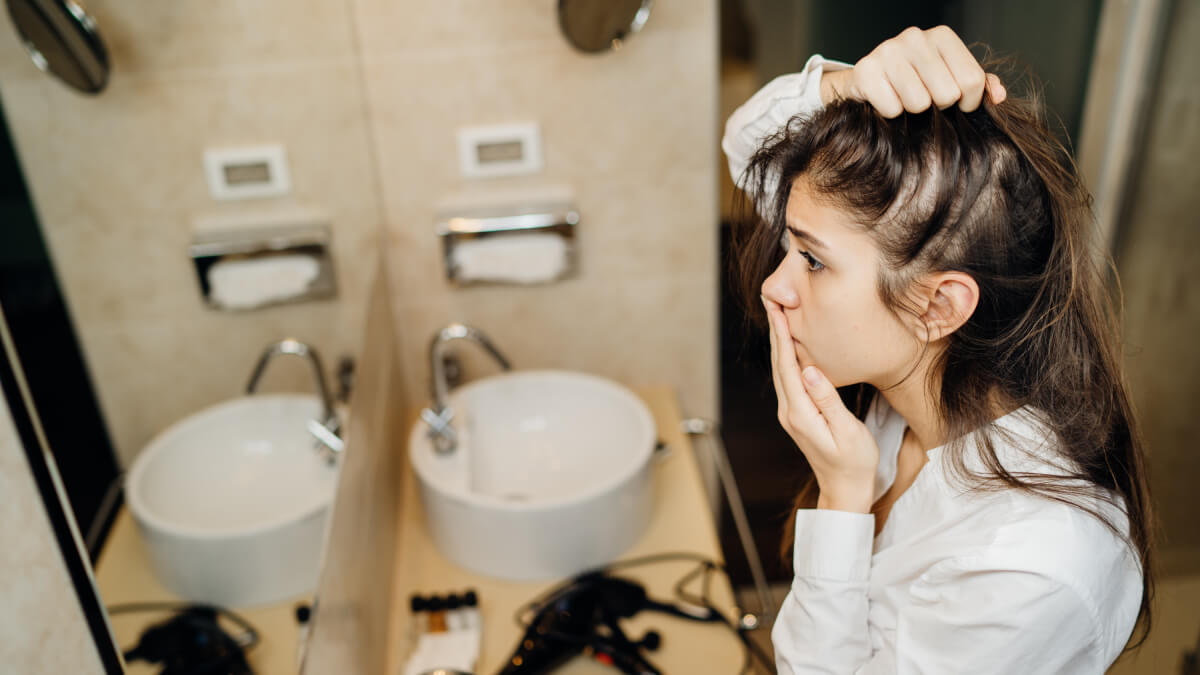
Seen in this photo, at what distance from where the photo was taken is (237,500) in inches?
30.3

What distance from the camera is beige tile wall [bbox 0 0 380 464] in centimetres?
51

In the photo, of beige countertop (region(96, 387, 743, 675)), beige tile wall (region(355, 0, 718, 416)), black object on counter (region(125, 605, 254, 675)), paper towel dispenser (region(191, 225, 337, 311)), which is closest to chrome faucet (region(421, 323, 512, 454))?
beige countertop (region(96, 387, 743, 675))

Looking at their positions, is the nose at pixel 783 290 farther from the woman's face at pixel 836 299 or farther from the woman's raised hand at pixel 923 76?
the woman's raised hand at pixel 923 76

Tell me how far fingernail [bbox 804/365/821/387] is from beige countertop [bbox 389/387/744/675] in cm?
57

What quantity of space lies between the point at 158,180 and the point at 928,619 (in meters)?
0.76

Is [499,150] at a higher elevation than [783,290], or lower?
higher

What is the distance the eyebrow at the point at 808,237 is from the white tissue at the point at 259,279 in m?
0.52

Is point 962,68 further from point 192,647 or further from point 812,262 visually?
point 192,647

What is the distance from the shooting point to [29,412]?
1.43 feet

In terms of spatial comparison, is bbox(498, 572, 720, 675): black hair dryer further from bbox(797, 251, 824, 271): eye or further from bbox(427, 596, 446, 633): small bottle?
bbox(797, 251, 824, 271): eye

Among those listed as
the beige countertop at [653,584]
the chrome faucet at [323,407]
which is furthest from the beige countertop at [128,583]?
the chrome faucet at [323,407]

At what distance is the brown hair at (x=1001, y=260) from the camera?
0.73m

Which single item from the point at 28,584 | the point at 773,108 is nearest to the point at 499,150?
the point at 773,108

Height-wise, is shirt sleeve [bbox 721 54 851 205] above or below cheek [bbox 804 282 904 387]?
above
